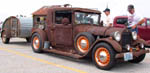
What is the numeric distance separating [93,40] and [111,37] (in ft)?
1.99

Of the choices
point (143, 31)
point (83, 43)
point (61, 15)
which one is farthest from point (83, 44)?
point (143, 31)

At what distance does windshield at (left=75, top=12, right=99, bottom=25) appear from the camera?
6.09m

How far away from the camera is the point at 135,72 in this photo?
189 inches

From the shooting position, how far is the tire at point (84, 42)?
5.34 metres

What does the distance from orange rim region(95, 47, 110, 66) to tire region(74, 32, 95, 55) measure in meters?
0.43

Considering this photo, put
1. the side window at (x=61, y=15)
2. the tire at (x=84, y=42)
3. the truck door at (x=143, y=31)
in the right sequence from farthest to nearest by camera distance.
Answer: the truck door at (x=143, y=31) → the side window at (x=61, y=15) → the tire at (x=84, y=42)

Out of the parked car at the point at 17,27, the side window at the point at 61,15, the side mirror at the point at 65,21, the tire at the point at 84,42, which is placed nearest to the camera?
the tire at the point at 84,42

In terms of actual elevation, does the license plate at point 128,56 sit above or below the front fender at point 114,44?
below

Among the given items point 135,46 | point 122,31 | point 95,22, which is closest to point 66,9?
point 95,22

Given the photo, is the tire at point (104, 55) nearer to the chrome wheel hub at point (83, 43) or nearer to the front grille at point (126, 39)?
the chrome wheel hub at point (83, 43)

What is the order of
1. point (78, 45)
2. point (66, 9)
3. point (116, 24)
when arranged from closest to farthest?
point (78, 45) < point (66, 9) < point (116, 24)

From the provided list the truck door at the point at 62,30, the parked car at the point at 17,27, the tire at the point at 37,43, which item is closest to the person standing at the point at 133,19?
the truck door at the point at 62,30

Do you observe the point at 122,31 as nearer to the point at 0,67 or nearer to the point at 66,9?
the point at 66,9

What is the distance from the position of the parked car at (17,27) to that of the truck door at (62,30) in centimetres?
393
